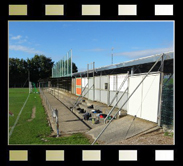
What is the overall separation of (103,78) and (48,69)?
4562 cm

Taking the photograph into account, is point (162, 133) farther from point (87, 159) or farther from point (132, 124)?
point (87, 159)

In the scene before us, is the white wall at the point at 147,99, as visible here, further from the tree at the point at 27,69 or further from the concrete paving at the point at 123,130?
the tree at the point at 27,69

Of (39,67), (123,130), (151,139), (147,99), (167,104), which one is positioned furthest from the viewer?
(39,67)

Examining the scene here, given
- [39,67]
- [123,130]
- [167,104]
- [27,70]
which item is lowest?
[123,130]

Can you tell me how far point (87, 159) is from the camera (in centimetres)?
282

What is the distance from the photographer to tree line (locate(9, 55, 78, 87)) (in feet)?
163

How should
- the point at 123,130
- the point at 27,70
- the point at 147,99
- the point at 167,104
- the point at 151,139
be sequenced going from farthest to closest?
the point at 27,70
the point at 147,99
the point at 123,130
the point at 167,104
the point at 151,139

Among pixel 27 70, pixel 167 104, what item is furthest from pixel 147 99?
pixel 27 70

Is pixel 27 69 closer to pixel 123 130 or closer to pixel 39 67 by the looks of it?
pixel 39 67

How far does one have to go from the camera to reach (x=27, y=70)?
5106 centimetres

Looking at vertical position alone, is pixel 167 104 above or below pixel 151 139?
above

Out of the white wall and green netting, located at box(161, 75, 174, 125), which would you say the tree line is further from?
green netting, located at box(161, 75, 174, 125)

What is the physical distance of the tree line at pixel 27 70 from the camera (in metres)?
49.6
